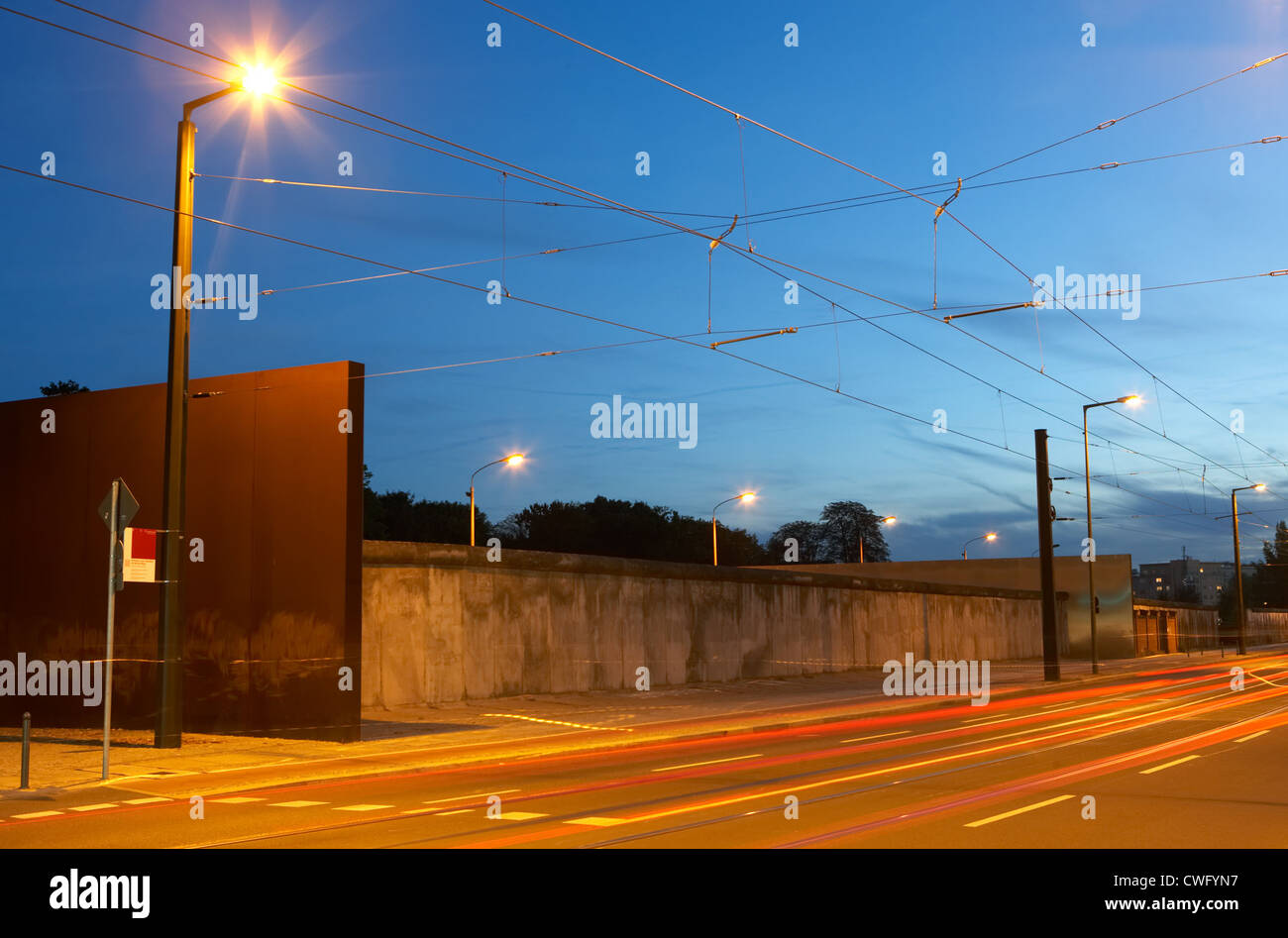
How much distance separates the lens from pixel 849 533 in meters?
174

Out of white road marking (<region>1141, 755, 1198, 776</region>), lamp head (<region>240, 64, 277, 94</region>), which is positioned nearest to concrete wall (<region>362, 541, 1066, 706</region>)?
lamp head (<region>240, 64, 277, 94</region>)

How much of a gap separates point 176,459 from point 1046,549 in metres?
33.7

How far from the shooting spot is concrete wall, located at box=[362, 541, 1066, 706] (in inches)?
1125

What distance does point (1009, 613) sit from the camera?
68500 millimetres

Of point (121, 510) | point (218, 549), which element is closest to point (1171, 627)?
point (218, 549)

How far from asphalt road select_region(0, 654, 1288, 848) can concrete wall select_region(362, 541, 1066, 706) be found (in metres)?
9.01

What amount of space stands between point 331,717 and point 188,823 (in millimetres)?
9576

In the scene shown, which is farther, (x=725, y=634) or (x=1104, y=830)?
(x=725, y=634)

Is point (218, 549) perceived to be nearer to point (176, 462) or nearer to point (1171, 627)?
point (176, 462)

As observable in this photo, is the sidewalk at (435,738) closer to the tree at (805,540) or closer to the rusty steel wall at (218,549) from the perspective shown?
the rusty steel wall at (218,549)

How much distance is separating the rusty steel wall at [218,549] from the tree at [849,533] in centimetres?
15071
